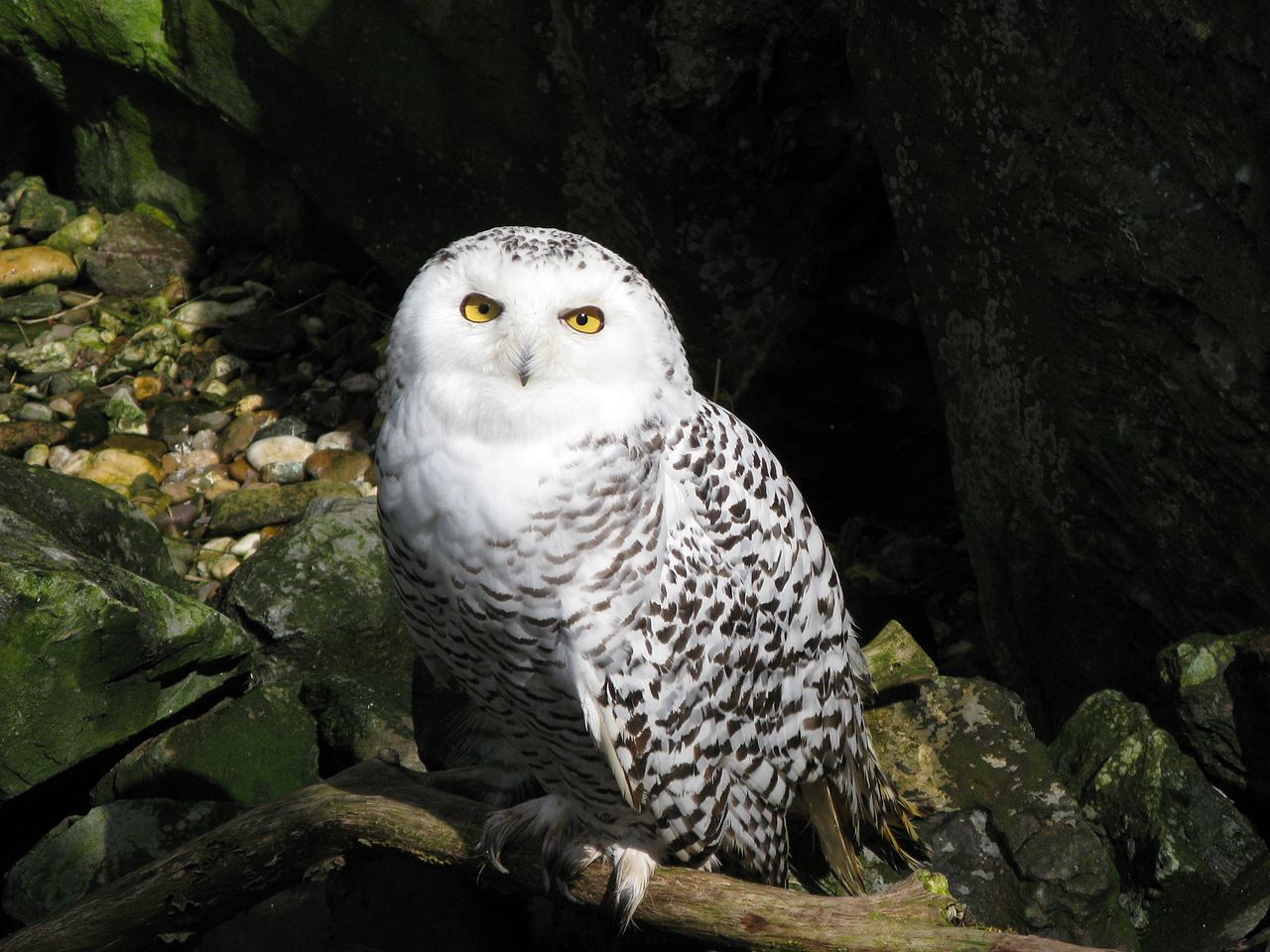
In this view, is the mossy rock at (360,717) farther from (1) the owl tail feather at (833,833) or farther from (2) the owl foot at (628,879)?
(1) the owl tail feather at (833,833)

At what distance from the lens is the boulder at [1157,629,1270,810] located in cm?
309

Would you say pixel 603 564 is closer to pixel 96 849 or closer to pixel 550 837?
pixel 550 837

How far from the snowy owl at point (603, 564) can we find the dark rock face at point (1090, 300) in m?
1.03

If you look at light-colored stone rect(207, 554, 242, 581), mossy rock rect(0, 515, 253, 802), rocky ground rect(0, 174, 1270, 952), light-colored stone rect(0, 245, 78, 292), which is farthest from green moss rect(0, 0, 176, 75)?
mossy rock rect(0, 515, 253, 802)

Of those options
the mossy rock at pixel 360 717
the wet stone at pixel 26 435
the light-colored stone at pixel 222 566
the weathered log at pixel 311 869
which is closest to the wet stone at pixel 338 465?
the light-colored stone at pixel 222 566

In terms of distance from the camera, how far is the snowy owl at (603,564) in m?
2.28

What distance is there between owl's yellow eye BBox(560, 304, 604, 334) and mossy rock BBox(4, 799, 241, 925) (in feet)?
6.70

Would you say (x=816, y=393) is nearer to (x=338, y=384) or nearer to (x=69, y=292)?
(x=338, y=384)

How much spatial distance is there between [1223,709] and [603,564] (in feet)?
5.85

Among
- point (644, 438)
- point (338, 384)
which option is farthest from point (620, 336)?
point (338, 384)

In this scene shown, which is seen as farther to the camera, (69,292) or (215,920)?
(69,292)

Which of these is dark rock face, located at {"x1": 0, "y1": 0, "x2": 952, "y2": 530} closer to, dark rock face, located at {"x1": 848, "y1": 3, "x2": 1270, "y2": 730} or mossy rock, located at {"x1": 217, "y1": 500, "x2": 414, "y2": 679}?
dark rock face, located at {"x1": 848, "y1": 3, "x2": 1270, "y2": 730}

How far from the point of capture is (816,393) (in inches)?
180

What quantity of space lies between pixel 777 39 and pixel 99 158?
12.2 feet
